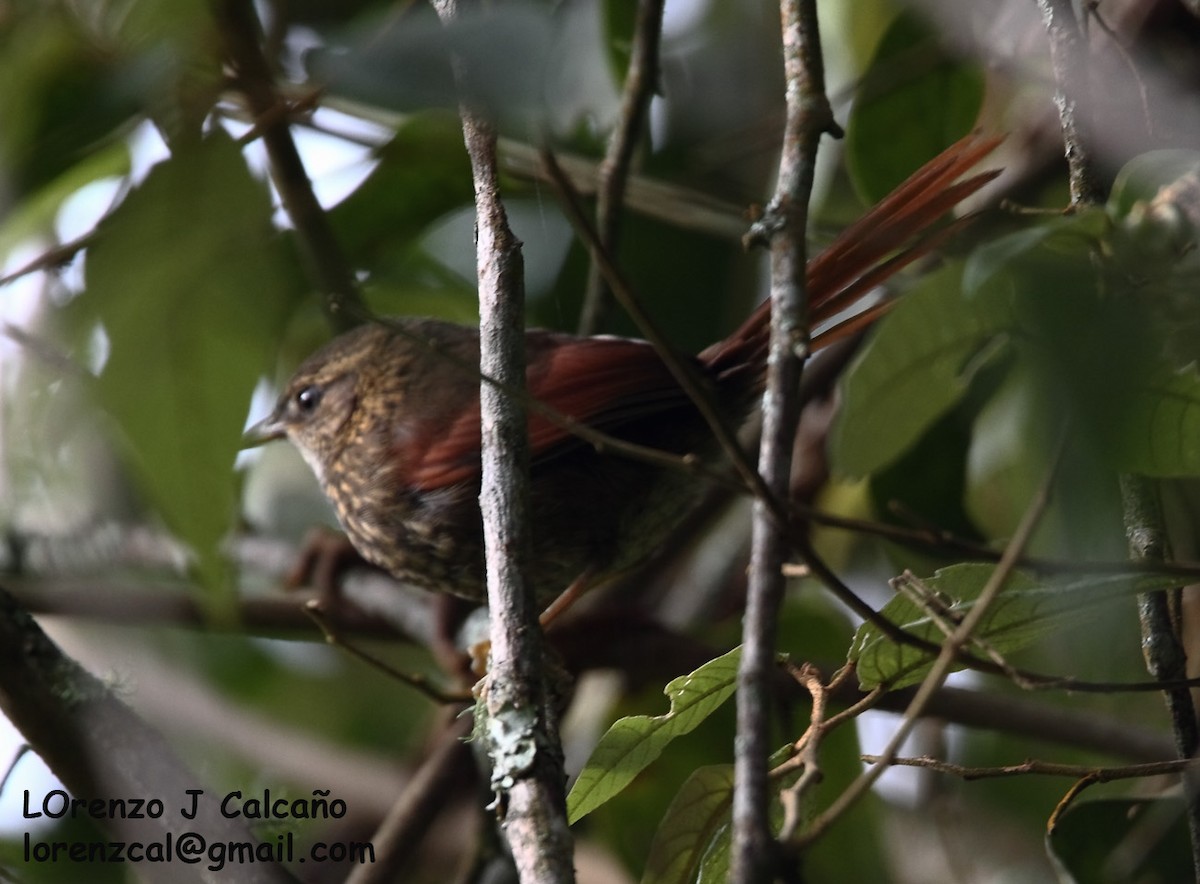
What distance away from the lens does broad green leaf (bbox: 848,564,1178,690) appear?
1732 millimetres

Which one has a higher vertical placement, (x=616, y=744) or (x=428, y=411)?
(x=428, y=411)

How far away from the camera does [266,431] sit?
13.7 feet

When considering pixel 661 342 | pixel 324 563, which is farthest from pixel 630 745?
pixel 324 563

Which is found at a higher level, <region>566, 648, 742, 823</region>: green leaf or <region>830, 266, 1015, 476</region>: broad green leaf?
<region>830, 266, 1015, 476</region>: broad green leaf

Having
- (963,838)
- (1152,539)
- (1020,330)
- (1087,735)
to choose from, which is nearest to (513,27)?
(1020,330)

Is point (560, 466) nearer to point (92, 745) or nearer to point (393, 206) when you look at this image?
point (393, 206)

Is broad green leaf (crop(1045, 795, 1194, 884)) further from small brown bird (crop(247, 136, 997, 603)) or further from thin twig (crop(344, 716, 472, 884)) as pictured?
thin twig (crop(344, 716, 472, 884))

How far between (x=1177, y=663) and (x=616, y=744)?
31.4 inches

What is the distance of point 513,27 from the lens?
118 centimetres

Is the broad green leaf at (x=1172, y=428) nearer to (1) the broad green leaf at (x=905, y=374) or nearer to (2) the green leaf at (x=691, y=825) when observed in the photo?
(1) the broad green leaf at (x=905, y=374)

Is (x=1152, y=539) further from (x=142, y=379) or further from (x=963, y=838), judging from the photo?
(x=963, y=838)

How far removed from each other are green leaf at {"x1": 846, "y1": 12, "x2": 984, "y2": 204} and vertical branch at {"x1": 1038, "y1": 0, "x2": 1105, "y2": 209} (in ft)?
3.21

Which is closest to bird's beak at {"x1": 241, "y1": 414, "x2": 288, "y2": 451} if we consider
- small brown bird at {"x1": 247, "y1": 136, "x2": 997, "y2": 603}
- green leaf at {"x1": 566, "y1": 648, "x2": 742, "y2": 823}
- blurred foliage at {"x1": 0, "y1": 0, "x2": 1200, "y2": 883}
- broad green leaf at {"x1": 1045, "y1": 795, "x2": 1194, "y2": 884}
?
blurred foliage at {"x1": 0, "y1": 0, "x2": 1200, "y2": 883}

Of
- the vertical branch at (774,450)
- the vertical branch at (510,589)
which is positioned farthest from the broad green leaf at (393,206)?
the vertical branch at (774,450)
